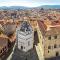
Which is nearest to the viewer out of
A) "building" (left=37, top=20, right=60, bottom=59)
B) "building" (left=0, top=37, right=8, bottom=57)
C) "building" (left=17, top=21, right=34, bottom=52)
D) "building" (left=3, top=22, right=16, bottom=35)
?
"building" (left=37, top=20, right=60, bottom=59)

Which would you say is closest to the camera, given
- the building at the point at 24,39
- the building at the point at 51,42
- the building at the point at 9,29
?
the building at the point at 51,42

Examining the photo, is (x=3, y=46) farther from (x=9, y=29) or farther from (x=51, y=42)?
(x=9, y=29)

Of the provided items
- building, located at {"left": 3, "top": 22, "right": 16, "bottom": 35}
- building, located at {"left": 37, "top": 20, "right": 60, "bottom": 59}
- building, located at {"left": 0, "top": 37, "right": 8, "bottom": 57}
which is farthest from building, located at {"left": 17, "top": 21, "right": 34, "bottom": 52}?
building, located at {"left": 3, "top": 22, "right": 16, "bottom": 35}

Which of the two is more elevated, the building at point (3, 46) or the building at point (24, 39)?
the building at point (24, 39)

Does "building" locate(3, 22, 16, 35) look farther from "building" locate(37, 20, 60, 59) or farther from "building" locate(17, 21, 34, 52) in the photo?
"building" locate(37, 20, 60, 59)

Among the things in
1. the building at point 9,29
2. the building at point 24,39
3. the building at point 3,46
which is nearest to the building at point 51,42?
the building at point 24,39

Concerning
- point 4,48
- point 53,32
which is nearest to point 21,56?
point 4,48

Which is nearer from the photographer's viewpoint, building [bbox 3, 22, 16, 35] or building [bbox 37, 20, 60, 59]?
building [bbox 37, 20, 60, 59]

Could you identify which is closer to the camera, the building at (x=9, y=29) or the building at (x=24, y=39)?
the building at (x=24, y=39)

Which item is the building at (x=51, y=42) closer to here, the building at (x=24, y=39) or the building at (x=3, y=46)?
the building at (x=24, y=39)

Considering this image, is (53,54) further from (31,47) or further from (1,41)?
(1,41)

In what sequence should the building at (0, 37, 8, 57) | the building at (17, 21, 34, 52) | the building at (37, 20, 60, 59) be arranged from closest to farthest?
the building at (37, 20, 60, 59) < the building at (17, 21, 34, 52) < the building at (0, 37, 8, 57)
